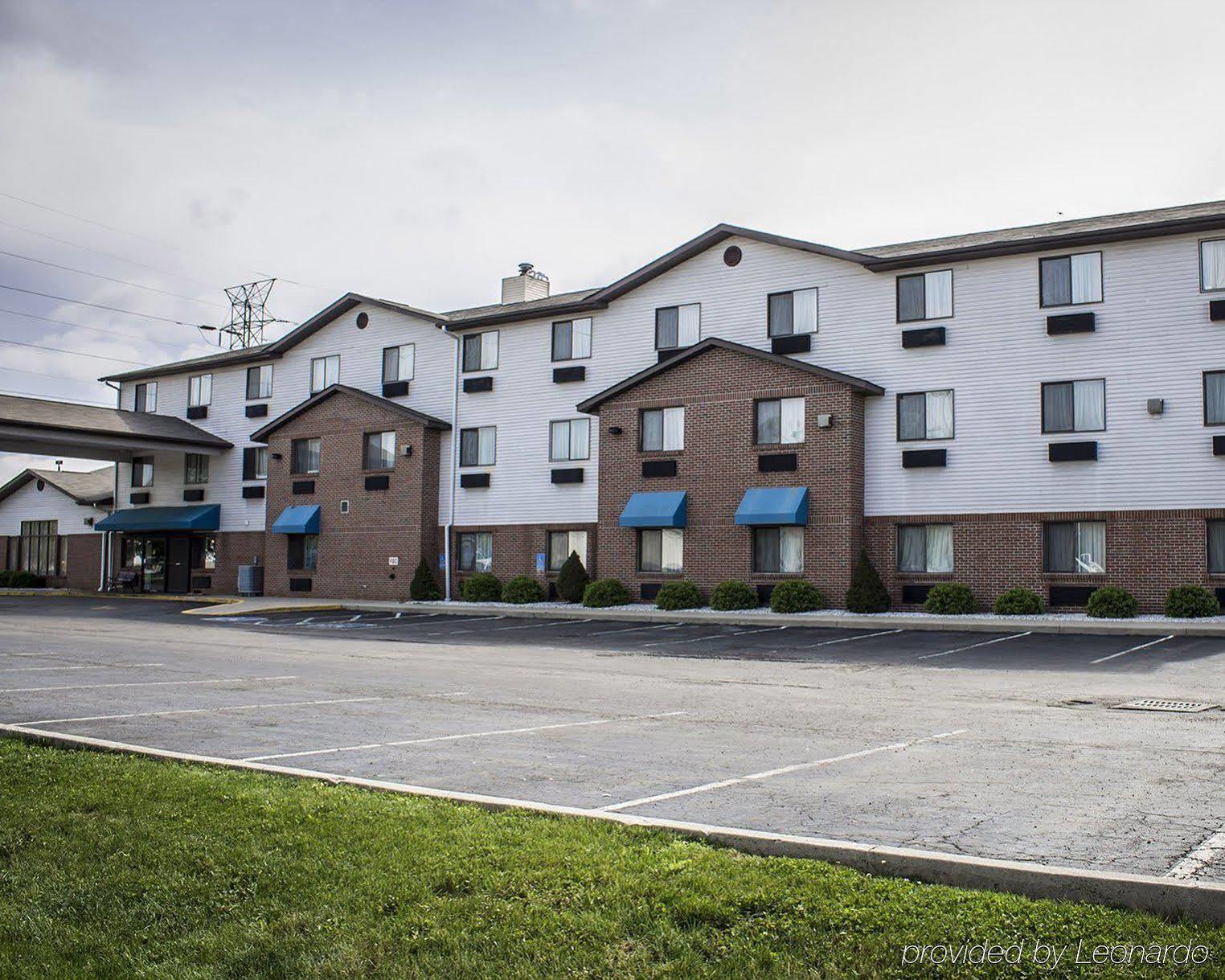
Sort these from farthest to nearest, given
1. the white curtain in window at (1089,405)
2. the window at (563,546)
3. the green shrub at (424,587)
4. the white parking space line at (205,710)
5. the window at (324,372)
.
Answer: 1. the window at (324,372)
2. the green shrub at (424,587)
3. the window at (563,546)
4. the white curtain in window at (1089,405)
5. the white parking space line at (205,710)

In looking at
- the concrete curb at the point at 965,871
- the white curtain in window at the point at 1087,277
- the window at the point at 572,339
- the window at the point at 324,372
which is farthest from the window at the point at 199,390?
the concrete curb at the point at 965,871

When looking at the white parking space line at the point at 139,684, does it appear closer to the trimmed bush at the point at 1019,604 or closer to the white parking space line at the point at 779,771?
the white parking space line at the point at 779,771

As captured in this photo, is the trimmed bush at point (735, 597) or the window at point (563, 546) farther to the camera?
the window at point (563, 546)

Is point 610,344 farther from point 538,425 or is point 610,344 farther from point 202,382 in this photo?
point 202,382

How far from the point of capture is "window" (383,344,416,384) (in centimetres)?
3794

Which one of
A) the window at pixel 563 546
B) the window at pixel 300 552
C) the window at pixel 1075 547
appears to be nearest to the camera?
the window at pixel 1075 547

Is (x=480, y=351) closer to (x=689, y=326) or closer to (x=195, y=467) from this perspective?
(x=689, y=326)

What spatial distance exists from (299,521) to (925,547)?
2108 cm

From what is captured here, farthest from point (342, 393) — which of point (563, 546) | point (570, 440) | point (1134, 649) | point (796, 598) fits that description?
point (1134, 649)

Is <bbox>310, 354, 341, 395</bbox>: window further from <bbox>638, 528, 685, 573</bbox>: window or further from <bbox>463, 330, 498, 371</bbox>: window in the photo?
<bbox>638, 528, 685, 573</bbox>: window

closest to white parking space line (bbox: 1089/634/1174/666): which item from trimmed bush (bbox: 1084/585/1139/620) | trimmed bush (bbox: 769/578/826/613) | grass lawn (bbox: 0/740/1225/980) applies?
trimmed bush (bbox: 1084/585/1139/620)

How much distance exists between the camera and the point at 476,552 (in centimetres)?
3578

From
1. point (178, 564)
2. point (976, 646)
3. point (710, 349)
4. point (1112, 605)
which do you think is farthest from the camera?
point (178, 564)

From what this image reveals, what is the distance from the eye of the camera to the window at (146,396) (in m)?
46.2
